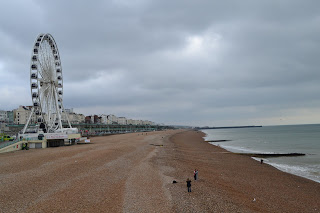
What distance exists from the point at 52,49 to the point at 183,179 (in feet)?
128

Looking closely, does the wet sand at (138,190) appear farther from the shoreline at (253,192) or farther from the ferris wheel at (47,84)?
the ferris wheel at (47,84)

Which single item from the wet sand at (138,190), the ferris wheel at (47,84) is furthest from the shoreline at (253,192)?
the ferris wheel at (47,84)

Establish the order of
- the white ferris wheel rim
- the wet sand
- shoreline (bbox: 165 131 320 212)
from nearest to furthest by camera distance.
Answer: the wet sand < shoreline (bbox: 165 131 320 212) < the white ferris wheel rim

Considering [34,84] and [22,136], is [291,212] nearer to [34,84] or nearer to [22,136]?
[22,136]

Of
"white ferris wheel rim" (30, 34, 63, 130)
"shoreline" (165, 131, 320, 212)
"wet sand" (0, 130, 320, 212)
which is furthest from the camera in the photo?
"white ferris wheel rim" (30, 34, 63, 130)

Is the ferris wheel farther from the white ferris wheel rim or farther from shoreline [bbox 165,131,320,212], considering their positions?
shoreline [bbox 165,131,320,212]

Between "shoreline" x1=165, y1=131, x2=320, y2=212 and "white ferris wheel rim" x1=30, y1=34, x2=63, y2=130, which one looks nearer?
"shoreline" x1=165, y1=131, x2=320, y2=212

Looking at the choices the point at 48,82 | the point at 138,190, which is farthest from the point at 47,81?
the point at 138,190

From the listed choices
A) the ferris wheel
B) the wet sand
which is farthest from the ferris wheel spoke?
the wet sand

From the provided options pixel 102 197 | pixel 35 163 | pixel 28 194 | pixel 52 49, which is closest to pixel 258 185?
pixel 102 197

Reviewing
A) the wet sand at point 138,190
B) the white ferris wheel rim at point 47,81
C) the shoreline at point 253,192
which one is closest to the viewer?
the wet sand at point 138,190

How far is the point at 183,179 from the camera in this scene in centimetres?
1438

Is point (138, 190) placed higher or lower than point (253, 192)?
higher

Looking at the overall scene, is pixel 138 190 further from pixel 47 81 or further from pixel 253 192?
pixel 47 81
